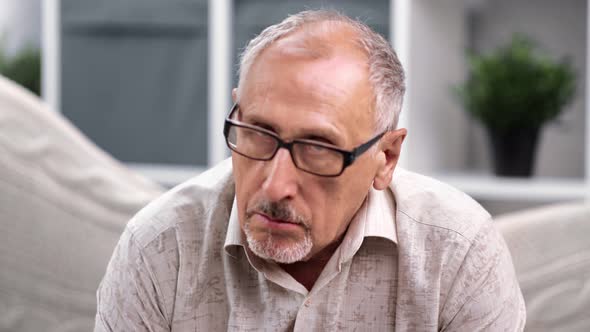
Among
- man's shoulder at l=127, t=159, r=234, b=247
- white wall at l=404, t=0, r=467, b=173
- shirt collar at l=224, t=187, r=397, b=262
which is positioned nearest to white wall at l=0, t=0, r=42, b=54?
white wall at l=404, t=0, r=467, b=173

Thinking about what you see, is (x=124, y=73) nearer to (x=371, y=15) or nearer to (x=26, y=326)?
(x=371, y=15)

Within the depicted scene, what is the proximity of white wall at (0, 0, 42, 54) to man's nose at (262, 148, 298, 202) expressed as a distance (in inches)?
89.0

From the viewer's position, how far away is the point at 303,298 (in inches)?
44.3

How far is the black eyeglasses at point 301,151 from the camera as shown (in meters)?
1.02

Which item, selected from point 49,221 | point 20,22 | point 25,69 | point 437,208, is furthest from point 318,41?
point 20,22

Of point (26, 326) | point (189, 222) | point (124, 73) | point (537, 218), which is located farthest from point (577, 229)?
point (124, 73)

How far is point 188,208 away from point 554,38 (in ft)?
5.69

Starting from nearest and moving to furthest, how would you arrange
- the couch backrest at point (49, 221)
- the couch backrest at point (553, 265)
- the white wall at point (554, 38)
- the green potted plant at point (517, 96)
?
the couch backrest at point (553, 265) < the couch backrest at point (49, 221) < the green potted plant at point (517, 96) < the white wall at point (554, 38)

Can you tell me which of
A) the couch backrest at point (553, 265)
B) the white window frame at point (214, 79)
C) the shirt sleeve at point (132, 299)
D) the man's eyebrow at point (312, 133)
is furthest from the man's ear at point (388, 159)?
the white window frame at point (214, 79)

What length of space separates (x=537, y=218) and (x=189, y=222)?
0.70 meters

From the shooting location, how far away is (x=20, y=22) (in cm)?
313

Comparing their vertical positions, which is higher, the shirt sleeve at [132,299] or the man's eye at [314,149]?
the man's eye at [314,149]

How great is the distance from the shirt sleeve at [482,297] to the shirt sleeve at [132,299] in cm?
39

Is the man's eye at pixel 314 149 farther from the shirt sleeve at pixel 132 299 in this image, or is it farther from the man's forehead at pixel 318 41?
the shirt sleeve at pixel 132 299
